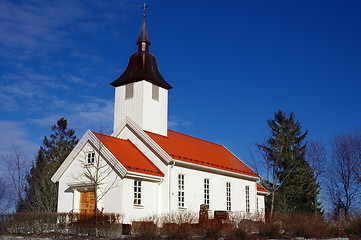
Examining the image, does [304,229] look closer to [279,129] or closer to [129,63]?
[129,63]

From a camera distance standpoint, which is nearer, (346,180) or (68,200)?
(68,200)

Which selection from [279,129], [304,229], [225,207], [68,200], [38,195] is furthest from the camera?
[279,129]

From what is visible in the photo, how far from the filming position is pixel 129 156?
24109mm

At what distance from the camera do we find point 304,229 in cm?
1811

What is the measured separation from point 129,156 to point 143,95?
5412 mm

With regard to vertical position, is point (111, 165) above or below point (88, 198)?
above

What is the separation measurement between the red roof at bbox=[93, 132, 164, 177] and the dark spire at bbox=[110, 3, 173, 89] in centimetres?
495

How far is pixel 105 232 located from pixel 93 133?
7.46 meters

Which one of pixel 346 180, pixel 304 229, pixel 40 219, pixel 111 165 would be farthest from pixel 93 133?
pixel 346 180

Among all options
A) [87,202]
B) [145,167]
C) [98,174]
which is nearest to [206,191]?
[145,167]

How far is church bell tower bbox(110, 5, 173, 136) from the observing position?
91.2ft

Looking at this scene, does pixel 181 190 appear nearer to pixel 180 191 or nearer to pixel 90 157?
pixel 180 191

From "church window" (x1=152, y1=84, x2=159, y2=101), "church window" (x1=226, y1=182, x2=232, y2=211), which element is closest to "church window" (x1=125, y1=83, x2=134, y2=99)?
"church window" (x1=152, y1=84, x2=159, y2=101)

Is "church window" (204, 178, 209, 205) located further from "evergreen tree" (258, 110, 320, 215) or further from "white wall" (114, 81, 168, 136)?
"evergreen tree" (258, 110, 320, 215)
